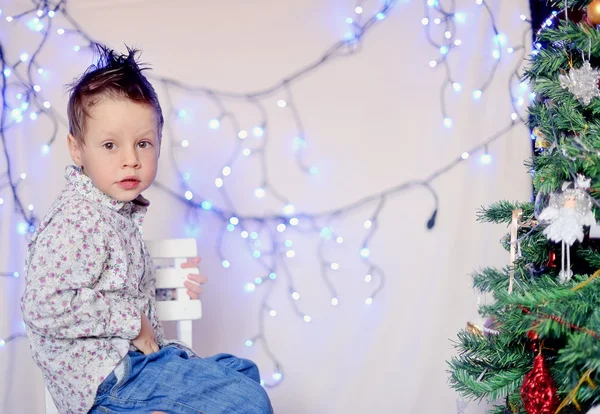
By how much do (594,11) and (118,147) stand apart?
796mm

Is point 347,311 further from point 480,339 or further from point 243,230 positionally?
point 480,339

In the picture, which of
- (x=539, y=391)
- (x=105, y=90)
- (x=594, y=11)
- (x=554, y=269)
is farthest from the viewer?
(x=105, y=90)

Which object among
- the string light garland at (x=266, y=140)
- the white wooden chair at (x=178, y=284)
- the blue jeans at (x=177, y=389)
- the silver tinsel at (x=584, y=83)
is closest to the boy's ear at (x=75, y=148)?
the white wooden chair at (x=178, y=284)

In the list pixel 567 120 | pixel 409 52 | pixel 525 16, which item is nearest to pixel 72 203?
pixel 567 120

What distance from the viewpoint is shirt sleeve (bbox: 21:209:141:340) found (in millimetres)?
1132

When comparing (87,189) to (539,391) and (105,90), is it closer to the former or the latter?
(105,90)

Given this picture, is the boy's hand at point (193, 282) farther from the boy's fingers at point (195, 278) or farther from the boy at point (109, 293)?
the boy at point (109, 293)

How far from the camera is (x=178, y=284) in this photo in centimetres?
142

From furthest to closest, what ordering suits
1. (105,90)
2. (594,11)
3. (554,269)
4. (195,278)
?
(195,278) → (105,90) → (554,269) → (594,11)

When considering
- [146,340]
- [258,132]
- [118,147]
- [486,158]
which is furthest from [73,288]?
[486,158]

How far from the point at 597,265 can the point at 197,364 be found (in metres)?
0.65

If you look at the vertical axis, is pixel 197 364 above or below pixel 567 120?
below

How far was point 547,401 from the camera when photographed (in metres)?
0.91

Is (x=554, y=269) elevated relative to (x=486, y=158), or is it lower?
lower
